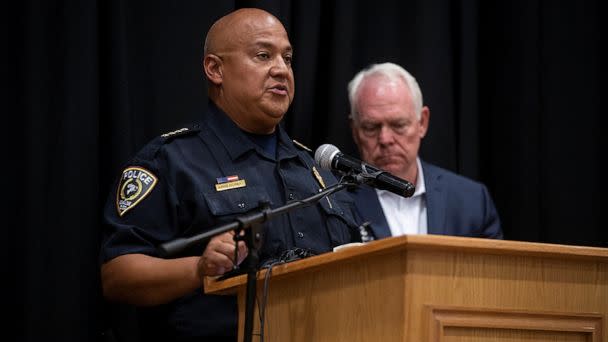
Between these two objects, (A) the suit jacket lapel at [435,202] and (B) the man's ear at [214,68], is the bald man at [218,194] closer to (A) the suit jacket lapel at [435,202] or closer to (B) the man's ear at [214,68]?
(B) the man's ear at [214,68]

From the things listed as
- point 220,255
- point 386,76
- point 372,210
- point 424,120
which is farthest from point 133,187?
point 424,120

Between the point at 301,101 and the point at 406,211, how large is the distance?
0.64 metres

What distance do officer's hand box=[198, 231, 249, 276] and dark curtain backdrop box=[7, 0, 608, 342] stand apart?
0.69m

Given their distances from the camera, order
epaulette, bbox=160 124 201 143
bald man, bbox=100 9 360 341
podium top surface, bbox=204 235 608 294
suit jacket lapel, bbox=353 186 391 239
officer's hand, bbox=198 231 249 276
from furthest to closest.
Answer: suit jacket lapel, bbox=353 186 391 239 → epaulette, bbox=160 124 201 143 → bald man, bbox=100 9 360 341 → officer's hand, bbox=198 231 249 276 → podium top surface, bbox=204 235 608 294

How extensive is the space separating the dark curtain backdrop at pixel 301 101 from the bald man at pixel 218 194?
366 mm

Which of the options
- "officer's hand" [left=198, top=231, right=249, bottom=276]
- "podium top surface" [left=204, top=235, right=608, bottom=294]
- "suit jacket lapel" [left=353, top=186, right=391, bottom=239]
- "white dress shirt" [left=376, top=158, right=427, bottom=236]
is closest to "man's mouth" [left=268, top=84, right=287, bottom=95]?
"officer's hand" [left=198, top=231, right=249, bottom=276]

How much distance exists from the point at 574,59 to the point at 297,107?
1298mm

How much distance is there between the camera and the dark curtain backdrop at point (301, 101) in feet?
9.39

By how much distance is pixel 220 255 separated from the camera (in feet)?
6.76

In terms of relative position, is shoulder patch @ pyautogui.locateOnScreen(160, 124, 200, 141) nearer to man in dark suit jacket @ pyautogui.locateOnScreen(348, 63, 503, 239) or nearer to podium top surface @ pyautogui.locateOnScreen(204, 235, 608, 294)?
podium top surface @ pyautogui.locateOnScreen(204, 235, 608, 294)

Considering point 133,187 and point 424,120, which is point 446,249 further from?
point 424,120

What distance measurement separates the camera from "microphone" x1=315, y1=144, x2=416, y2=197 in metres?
2.11

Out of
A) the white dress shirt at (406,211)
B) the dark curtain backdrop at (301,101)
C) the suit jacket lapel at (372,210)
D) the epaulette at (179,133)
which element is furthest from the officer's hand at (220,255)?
the white dress shirt at (406,211)

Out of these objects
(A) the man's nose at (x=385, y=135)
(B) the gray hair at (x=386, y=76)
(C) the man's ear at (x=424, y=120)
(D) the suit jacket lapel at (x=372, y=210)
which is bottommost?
(D) the suit jacket lapel at (x=372, y=210)
